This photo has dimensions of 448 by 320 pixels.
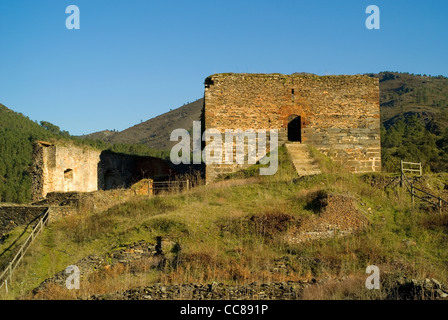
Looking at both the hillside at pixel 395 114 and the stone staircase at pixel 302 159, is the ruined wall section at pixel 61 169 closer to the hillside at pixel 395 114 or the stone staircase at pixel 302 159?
the stone staircase at pixel 302 159

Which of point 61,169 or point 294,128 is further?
point 294,128

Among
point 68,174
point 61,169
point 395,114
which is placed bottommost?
point 68,174

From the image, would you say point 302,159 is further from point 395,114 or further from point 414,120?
point 395,114

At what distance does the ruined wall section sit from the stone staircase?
9.65 metres

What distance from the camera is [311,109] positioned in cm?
2308

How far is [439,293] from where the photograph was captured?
379 inches

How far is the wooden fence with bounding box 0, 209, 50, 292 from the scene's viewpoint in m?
13.5

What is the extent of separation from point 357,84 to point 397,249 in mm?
11275

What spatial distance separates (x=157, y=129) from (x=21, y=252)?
82074 millimetres

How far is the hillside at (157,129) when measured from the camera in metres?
89.4

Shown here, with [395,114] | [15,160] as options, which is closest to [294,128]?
[15,160]

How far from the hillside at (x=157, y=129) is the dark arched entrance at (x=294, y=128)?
60.3 meters

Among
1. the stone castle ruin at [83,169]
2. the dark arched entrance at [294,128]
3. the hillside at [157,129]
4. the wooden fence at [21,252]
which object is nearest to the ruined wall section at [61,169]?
the stone castle ruin at [83,169]
